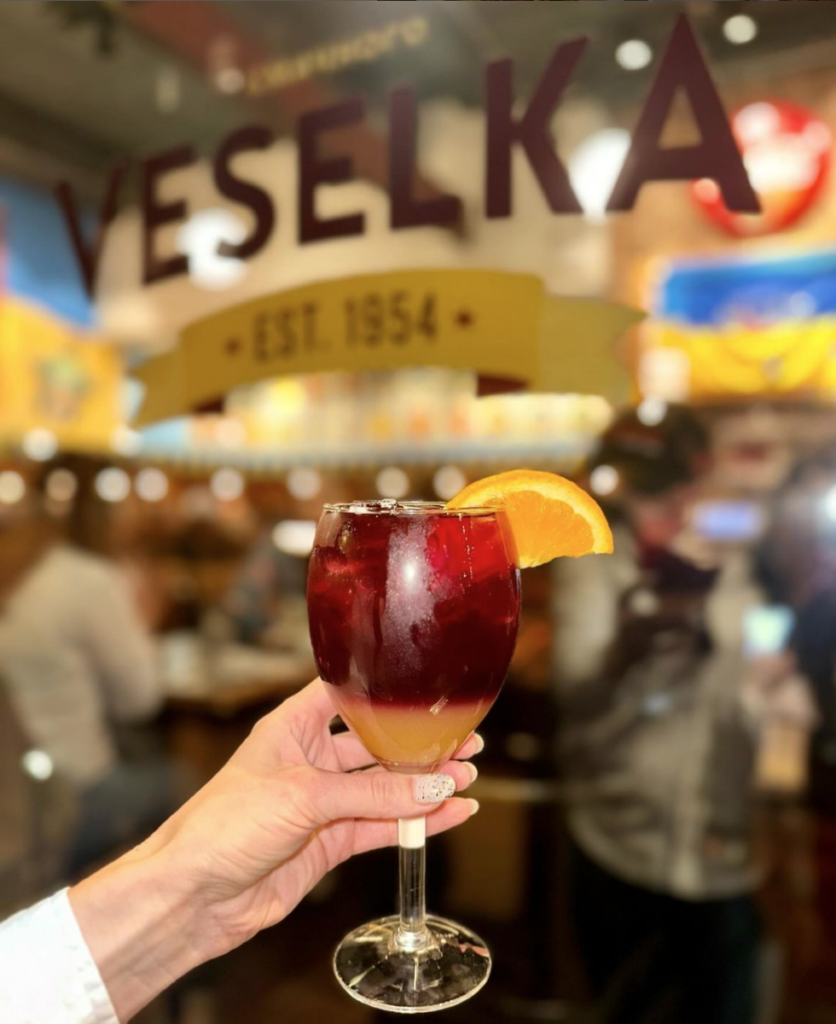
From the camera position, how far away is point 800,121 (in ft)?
5.17

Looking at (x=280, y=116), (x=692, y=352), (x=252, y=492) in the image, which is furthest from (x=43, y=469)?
(x=692, y=352)

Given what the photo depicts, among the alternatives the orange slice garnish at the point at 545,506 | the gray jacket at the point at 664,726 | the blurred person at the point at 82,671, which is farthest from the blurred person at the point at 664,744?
the blurred person at the point at 82,671

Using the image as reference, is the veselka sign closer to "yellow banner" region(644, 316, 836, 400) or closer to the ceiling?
the ceiling

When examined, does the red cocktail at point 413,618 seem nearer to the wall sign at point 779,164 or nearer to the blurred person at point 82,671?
the wall sign at point 779,164

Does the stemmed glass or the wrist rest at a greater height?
the stemmed glass

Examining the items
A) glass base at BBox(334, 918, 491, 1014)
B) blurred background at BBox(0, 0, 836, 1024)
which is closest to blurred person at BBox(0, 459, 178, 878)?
blurred background at BBox(0, 0, 836, 1024)

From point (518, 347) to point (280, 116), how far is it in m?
0.64

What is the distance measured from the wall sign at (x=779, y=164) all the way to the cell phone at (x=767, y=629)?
0.73m

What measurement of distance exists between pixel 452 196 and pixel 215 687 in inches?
52.6

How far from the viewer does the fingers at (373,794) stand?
88cm

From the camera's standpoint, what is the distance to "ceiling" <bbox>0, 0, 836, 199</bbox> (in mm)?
1346

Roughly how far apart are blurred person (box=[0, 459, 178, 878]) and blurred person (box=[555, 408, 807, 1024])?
102 centimetres

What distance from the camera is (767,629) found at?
1.80 meters

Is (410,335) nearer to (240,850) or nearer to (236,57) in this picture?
(236,57)
